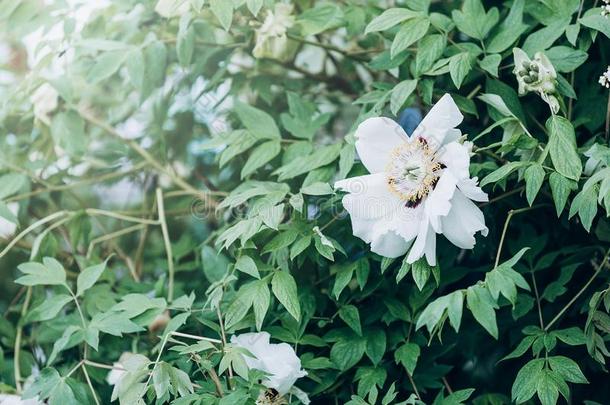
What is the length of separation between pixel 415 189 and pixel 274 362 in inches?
12.2

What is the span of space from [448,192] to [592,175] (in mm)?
194

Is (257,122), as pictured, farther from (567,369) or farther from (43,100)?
(567,369)

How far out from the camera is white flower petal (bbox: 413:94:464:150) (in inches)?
42.9

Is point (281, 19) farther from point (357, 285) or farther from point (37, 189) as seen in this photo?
point (37, 189)

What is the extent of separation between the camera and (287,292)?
1.15 meters

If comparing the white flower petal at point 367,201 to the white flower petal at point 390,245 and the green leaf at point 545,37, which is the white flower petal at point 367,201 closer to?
A: the white flower petal at point 390,245

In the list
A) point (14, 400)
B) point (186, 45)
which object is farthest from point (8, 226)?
point (186, 45)

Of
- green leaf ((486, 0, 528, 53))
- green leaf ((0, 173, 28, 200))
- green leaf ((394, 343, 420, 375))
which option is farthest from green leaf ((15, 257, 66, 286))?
green leaf ((486, 0, 528, 53))

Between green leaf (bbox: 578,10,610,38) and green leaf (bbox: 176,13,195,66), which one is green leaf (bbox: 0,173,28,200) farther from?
green leaf (bbox: 578,10,610,38)

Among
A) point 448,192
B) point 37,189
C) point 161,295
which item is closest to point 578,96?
point 448,192

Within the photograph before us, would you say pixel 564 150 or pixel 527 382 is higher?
pixel 564 150

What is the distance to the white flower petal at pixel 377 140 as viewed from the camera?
3.75ft

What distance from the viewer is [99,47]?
4.58 feet

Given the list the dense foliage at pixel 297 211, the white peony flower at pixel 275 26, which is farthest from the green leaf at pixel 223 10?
the white peony flower at pixel 275 26
